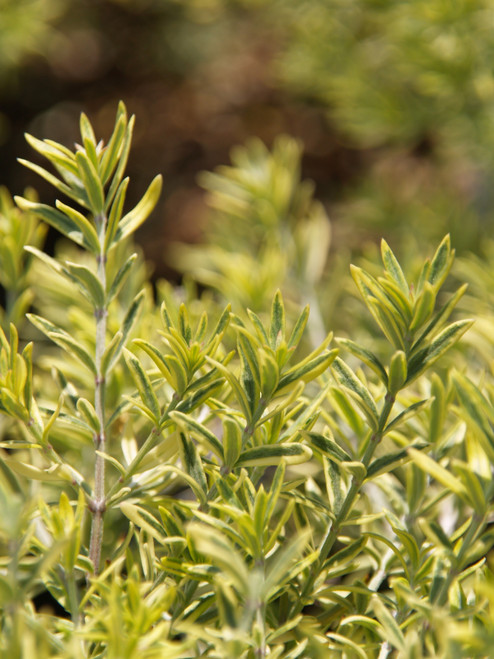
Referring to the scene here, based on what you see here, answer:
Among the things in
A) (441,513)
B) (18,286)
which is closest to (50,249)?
(18,286)

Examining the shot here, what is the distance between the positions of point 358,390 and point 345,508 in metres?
0.06

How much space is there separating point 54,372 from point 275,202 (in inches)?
16.7

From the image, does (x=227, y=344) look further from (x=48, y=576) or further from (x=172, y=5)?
(x=172, y=5)

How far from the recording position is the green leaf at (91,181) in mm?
370

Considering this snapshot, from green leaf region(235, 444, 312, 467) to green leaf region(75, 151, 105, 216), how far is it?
18cm

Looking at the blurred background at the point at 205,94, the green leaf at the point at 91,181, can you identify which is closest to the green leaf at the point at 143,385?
the green leaf at the point at 91,181

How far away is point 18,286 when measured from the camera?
1.55 ft

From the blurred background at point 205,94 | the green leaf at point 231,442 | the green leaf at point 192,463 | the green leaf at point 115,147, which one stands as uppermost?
the blurred background at point 205,94

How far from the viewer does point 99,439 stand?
37 centimetres

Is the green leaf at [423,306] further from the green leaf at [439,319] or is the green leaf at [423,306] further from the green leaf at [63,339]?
the green leaf at [63,339]

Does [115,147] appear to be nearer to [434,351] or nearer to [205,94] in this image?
[434,351]

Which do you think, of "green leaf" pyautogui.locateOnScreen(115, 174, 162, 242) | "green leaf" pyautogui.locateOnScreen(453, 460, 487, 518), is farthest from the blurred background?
"green leaf" pyautogui.locateOnScreen(453, 460, 487, 518)

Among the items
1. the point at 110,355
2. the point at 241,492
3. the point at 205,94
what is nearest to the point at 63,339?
the point at 110,355

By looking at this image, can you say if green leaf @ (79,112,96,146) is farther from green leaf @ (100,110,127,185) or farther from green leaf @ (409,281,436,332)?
green leaf @ (409,281,436,332)
